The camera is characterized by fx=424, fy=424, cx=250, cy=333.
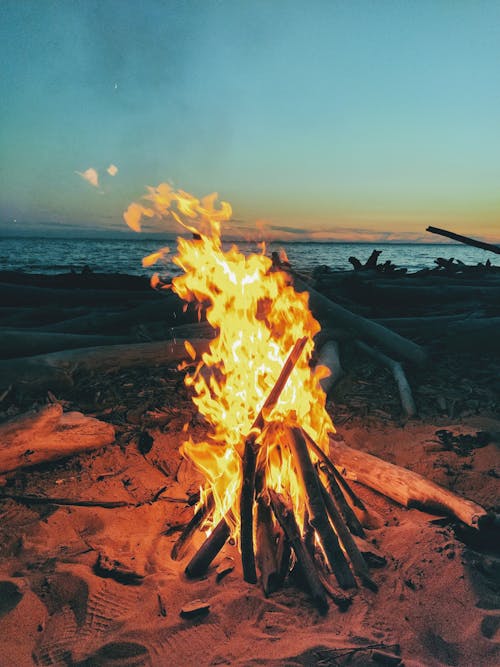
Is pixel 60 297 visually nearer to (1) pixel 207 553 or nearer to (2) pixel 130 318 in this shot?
(2) pixel 130 318

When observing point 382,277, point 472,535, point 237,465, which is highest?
point 382,277

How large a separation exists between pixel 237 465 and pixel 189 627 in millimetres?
1388

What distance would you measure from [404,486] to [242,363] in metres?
2.03

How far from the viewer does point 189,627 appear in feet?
9.55

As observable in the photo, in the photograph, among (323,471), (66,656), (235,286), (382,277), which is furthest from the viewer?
(382,277)

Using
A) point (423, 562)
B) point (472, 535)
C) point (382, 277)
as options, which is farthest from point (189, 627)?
point (382, 277)

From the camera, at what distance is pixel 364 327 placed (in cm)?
841

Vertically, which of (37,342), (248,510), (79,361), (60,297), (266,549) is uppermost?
(60,297)

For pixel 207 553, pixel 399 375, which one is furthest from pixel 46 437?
pixel 399 375

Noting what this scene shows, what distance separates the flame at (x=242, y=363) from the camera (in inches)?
151

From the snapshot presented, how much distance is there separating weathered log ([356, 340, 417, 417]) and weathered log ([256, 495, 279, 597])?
3445 mm

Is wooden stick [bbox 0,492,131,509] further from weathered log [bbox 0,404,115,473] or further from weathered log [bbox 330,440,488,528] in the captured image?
weathered log [bbox 330,440,488,528]

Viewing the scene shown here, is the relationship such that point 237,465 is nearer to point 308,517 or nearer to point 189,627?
point 308,517

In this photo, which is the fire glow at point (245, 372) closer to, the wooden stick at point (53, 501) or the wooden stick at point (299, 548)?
the wooden stick at point (299, 548)
